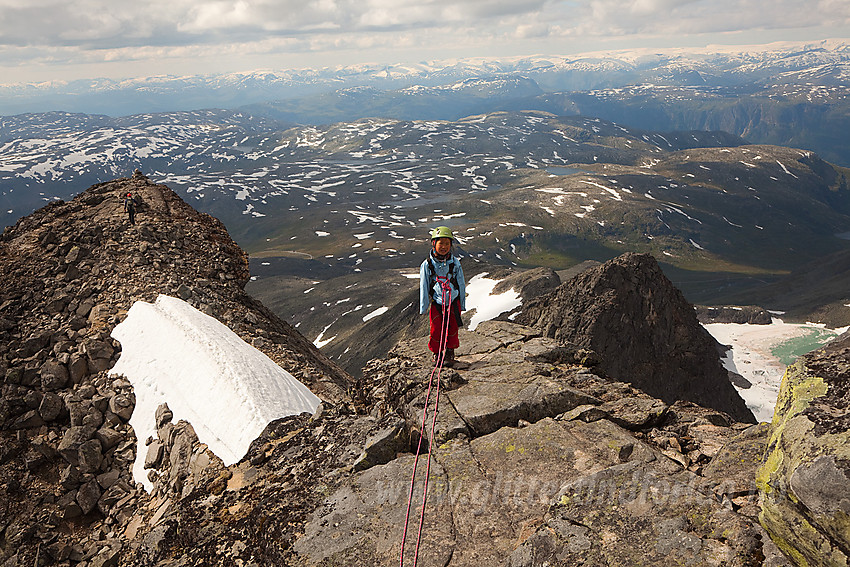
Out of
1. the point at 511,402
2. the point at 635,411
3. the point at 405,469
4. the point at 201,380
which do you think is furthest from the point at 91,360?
the point at 635,411

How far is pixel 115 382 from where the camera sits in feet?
64.4

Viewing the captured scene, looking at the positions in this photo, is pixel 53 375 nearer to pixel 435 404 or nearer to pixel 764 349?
pixel 435 404

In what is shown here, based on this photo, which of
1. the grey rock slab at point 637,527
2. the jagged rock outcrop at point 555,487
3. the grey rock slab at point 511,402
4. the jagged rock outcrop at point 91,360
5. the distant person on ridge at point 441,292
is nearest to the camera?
the grey rock slab at point 637,527

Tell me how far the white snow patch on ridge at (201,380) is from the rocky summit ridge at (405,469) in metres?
0.55

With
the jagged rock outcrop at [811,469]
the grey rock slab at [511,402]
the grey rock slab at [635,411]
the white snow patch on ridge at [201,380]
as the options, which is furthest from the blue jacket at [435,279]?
the jagged rock outcrop at [811,469]

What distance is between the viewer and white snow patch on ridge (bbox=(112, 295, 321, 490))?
15164 millimetres

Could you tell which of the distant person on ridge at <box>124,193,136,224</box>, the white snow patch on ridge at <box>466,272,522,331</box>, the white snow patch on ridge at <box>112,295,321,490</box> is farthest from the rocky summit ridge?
the white snow patch on ridge at <box>466,272,522,331</box>

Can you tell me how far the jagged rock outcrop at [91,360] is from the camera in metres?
15.1

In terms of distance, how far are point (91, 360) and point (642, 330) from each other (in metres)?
56.1

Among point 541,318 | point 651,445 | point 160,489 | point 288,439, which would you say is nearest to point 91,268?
point 160,489

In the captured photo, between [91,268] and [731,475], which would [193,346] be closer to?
[91,268]

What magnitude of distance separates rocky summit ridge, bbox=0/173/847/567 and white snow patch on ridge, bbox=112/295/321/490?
554 millimetres

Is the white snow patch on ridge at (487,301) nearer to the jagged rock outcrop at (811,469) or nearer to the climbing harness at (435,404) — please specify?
the climbing harness at (435,404)

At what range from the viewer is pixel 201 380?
17703 mm
